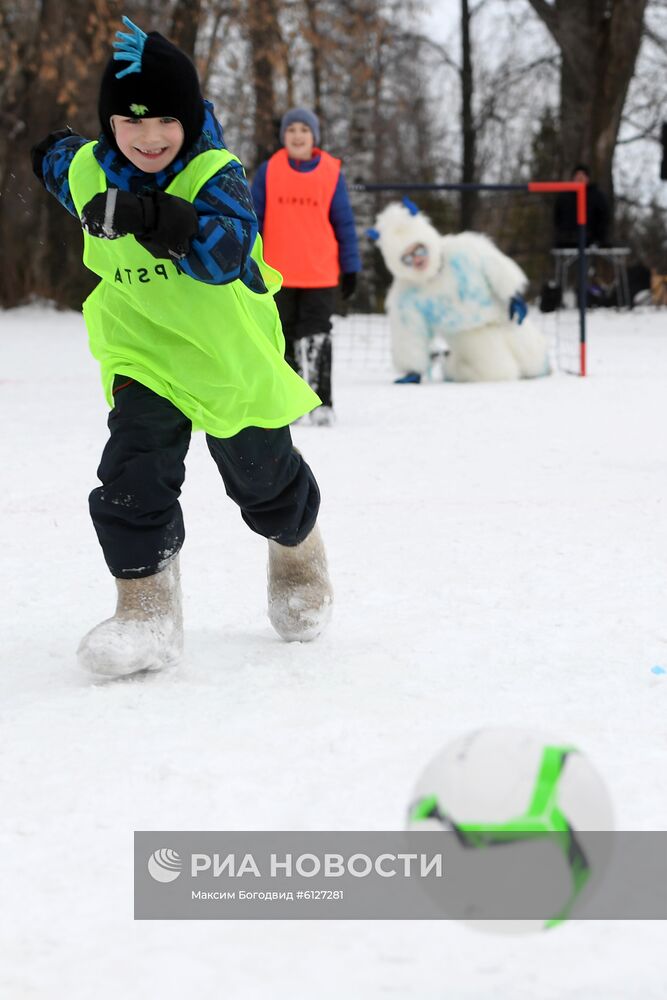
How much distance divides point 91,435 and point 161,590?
3.73 m

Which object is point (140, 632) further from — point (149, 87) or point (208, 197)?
point (149, 87)

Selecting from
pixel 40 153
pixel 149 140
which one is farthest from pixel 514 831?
pixel 40 153

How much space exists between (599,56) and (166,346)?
17108 mm

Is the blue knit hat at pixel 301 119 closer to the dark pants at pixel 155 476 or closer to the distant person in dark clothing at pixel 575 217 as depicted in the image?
the dark pants at pixel 155 476

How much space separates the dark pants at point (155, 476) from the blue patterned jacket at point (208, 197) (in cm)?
34

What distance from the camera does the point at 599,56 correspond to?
18078 mm

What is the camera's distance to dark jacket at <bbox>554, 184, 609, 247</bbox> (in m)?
14.4

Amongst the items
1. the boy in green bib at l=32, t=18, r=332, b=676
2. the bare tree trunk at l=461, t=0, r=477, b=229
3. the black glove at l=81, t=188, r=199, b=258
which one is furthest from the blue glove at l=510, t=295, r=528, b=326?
the bare tree trunk at l=461, t=0, r=477, b=229

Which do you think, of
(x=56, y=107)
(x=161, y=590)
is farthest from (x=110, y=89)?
(x=56, y=107)

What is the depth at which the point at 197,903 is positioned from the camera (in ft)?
5.64

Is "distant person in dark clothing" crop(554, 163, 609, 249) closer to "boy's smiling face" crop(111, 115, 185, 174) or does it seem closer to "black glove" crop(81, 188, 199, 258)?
"boy's smiling face" crop(111, 115, 185, 174)

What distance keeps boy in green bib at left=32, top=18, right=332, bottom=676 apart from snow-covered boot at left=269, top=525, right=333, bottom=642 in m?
0.07

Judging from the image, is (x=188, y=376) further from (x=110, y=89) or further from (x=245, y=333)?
(x=110, y=89)

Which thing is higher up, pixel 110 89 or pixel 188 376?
pixel 110 89
